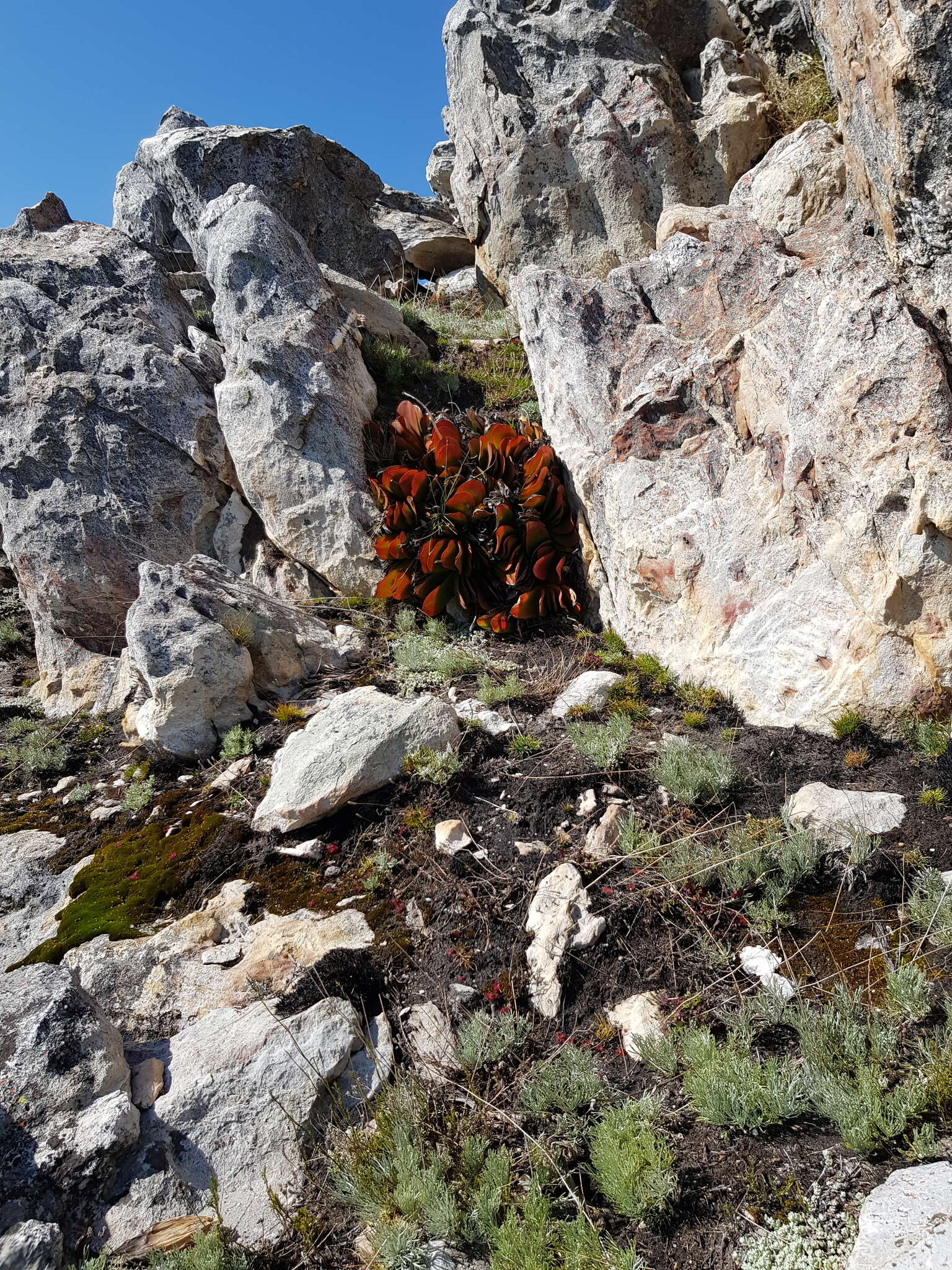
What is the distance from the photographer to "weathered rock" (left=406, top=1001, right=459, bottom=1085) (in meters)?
3.27

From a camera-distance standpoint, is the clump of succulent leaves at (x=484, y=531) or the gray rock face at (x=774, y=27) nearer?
the clump of succulent leaves at (x=484, y=531)

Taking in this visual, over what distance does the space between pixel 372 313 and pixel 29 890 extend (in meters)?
8.01

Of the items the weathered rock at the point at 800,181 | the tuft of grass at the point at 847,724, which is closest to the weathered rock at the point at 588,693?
the tuft of grass at the point at 847,724

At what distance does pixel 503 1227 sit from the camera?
2.53m

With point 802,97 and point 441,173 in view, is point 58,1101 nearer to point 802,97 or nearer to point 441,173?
point 802,97

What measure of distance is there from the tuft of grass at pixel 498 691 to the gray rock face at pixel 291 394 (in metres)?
2.43

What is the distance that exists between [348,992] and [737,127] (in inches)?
448

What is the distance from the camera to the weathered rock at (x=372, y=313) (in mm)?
9867

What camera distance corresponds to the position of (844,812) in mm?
3934

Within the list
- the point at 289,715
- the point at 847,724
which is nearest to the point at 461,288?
the point at 289,715

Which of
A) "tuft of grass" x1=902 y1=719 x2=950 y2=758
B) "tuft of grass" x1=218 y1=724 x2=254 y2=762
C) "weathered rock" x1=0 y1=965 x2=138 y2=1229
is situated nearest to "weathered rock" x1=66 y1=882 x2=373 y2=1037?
"weathered rock" x1=0 y1=965 x2=138 y2=1229

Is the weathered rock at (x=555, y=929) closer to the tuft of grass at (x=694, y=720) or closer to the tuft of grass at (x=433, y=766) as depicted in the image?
the tuft of grass at (x=433, y=766)

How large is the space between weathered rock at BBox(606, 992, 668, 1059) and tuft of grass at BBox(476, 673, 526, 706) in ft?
8.28

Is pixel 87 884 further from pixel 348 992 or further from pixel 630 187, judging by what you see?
pixel 630 187
